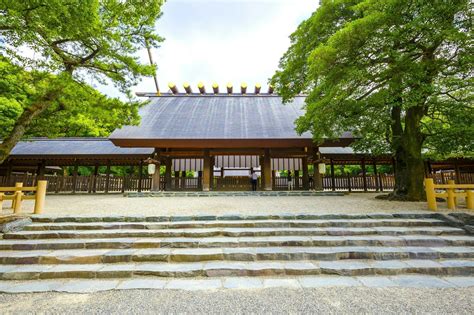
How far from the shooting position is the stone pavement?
276 centimetres

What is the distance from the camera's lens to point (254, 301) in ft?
8.06

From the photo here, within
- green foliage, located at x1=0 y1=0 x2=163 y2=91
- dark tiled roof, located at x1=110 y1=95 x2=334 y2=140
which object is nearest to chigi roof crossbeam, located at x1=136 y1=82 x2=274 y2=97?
dark tiled roof, located at x1=110 y1=95 x2=334 y2=140

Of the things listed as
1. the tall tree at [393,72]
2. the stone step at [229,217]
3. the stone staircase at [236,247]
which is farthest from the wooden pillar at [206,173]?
the stone staircase at [236,247]

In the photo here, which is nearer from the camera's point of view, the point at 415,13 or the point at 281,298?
the point at 281,298

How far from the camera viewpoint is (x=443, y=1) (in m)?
5.02

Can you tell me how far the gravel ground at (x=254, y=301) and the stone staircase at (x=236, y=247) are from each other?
48cm

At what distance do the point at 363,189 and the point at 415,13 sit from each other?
10.1 metres

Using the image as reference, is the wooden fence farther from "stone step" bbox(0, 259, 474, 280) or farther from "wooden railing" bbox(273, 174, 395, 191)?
"stone step" bbox(0, 259, 474, 280)

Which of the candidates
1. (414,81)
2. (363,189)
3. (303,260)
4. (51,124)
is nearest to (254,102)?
(363,189)

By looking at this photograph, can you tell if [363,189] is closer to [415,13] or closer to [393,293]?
[415,13]

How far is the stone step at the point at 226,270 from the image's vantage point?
3092mm

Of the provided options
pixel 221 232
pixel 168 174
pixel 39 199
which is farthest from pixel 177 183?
pixel 221 232

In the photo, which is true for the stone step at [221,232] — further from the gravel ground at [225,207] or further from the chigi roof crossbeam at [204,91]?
the chigi roof crossbeam at [204,91]

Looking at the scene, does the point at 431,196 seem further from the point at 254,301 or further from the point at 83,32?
the point at 83,32
